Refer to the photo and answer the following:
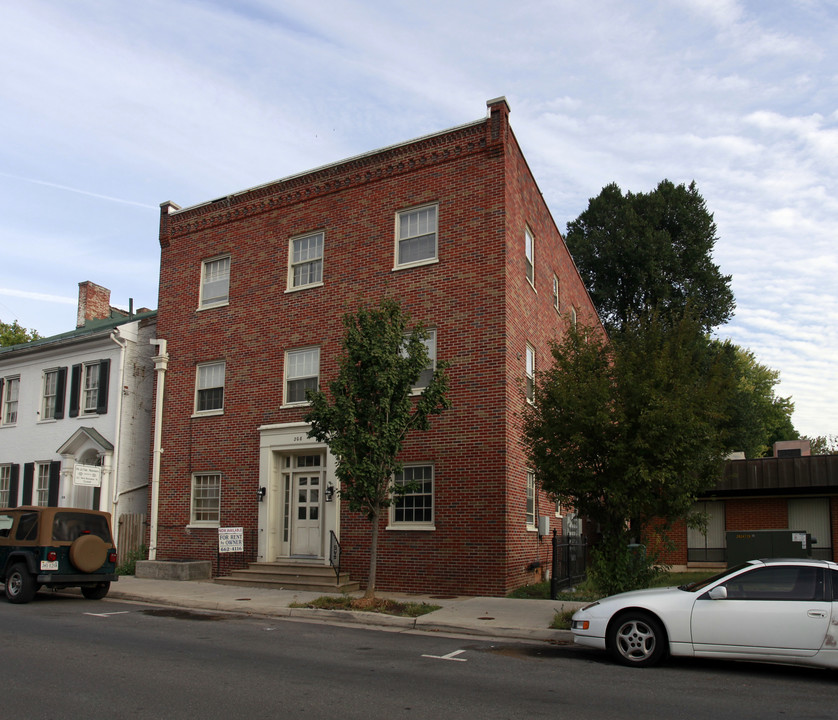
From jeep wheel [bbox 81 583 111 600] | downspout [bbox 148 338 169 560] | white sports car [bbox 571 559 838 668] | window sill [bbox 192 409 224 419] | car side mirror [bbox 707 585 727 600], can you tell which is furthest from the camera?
downspout [bbox 148 338 169 560]

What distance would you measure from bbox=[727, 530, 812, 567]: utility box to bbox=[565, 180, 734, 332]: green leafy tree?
19.1 metres

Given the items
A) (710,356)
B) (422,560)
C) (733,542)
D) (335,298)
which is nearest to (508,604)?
(422,560)

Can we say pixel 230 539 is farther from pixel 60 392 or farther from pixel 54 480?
pixel 60 392

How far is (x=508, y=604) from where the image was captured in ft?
46.8

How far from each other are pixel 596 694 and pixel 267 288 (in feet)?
49.8

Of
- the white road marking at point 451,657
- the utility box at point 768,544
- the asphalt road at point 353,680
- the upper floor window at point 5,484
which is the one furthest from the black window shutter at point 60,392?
the utility box at point 768,544

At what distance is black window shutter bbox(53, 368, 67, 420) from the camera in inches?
985

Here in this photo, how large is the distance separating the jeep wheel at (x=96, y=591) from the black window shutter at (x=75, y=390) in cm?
1018

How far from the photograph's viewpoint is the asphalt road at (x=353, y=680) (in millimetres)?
6898

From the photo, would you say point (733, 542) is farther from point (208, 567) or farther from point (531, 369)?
point (208, 567)

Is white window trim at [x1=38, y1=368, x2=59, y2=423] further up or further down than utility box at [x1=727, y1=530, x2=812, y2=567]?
further up

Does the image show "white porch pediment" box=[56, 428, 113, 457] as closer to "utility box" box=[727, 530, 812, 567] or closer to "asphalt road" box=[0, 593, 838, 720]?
"asphalt road" box=[0, 593, 838, 720]

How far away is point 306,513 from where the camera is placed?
19062 mm

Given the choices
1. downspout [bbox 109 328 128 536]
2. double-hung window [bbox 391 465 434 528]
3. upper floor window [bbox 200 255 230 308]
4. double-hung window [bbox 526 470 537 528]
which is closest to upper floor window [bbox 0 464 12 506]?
downspout [bbox 109 328 128 536]
